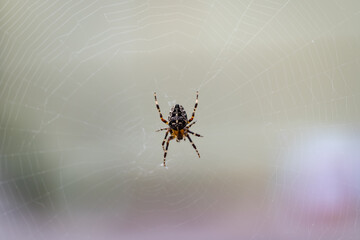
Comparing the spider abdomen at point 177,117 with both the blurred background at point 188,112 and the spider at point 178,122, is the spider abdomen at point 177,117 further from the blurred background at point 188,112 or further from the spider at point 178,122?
the blurred background at point 188,112

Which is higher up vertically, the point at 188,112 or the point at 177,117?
the point at 188,112

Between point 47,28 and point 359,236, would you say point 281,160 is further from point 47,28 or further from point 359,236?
point 47,28

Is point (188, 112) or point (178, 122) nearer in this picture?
point (178, 122)

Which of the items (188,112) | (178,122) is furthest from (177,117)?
(188,112)

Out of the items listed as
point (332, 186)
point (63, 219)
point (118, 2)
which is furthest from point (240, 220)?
point (118, 2)

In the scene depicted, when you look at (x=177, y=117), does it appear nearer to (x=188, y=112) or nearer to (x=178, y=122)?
(x=178, y=122)

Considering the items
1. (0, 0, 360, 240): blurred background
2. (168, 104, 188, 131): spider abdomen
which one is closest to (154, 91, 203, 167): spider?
(168, 104, 188, 131): spider abdomen

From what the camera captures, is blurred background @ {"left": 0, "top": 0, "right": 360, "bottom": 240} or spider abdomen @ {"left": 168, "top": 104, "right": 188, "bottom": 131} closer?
spider abdomen @ {"left": 168, "top": 104, "right": 188, "bottom": 131}

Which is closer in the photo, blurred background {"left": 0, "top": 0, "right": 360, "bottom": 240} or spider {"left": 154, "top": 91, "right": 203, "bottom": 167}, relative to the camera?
spider {"left": 154, "top": 91, "right": 203, "bottom": 167}

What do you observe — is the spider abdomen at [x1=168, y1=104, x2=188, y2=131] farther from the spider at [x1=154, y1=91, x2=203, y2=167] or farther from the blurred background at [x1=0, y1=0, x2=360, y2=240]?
the blurred background at [x1=0, y1=0, x2=360, y2=240]
